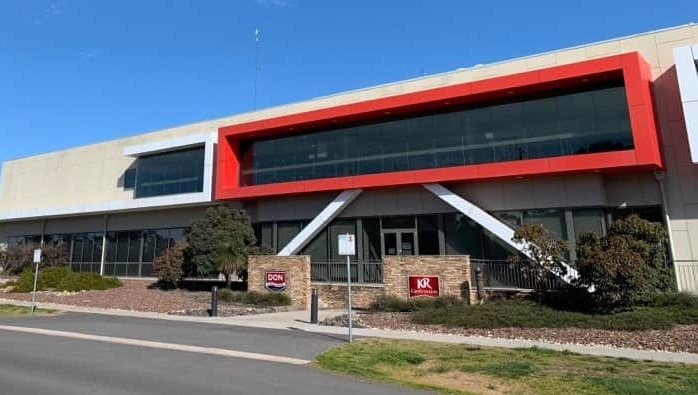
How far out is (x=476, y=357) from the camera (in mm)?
9773

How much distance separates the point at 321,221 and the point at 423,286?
269 inches

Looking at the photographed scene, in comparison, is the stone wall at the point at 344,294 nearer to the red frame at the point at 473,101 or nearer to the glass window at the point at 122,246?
the red frame at the point at 473,101

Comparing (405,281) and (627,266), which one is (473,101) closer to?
(405,281)

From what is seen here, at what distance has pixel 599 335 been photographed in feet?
40.0

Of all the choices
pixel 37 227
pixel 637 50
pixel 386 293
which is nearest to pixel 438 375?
pixel 386 293

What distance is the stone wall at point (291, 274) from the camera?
21.1 metres

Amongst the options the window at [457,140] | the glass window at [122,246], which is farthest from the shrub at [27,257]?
the window at [457,140]

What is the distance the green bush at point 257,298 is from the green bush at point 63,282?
11077 mm

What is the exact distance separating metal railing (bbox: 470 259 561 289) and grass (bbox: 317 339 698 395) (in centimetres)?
640

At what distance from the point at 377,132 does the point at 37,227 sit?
105ft

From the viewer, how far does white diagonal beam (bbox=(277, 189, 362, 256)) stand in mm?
22656

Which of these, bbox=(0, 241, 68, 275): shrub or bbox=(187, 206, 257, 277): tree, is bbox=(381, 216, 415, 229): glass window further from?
bbox=(0, 241, 68, 275): shrub

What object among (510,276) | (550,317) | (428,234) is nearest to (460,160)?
(428,234)

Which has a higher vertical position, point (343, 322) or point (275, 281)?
point (275, 281)
